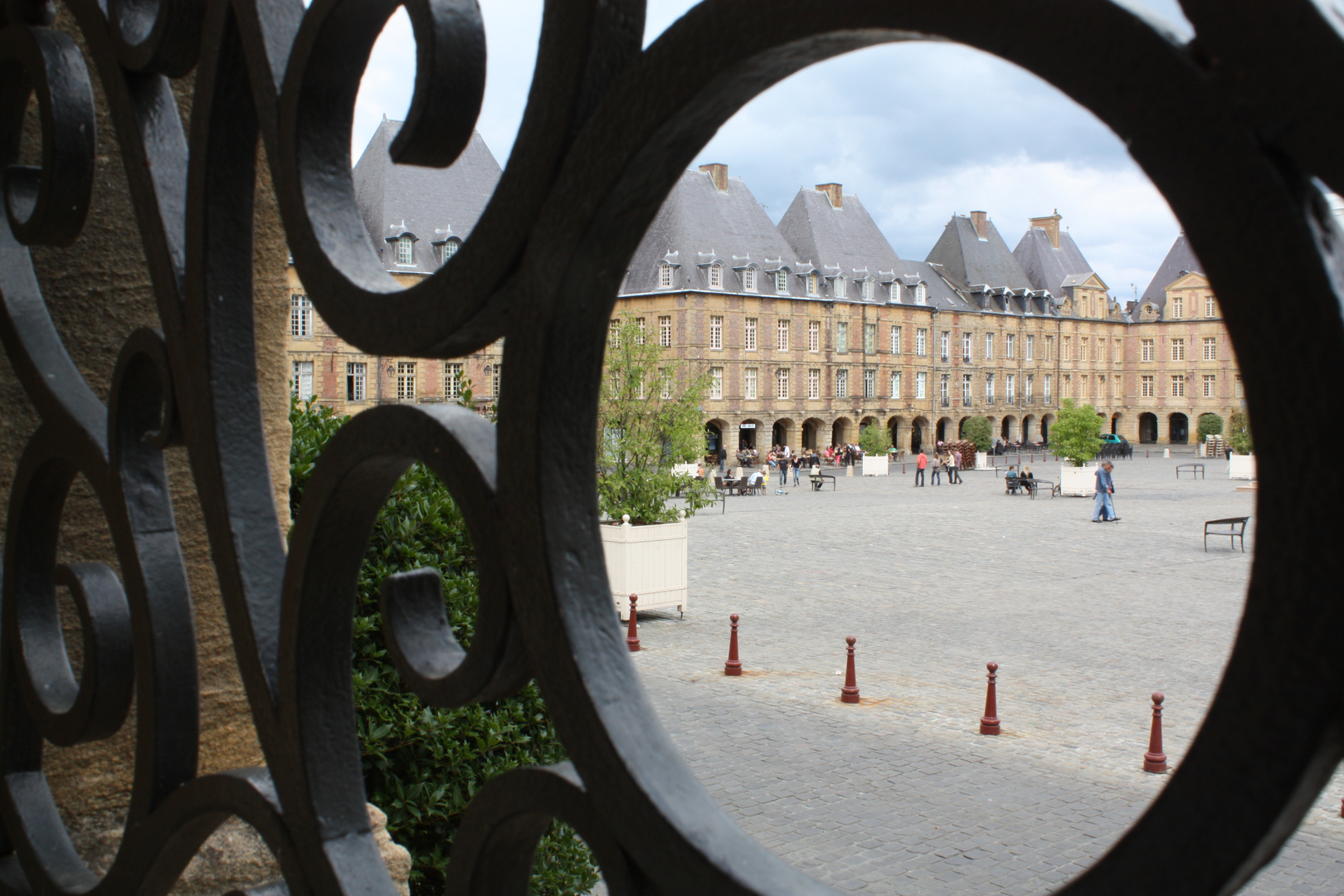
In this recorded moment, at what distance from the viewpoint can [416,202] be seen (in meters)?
42.5

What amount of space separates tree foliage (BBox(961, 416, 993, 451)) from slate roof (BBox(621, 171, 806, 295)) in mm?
10963

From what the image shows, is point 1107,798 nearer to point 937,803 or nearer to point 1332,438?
point 937,803

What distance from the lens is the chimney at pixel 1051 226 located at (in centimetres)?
6581

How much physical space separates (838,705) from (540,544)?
8355 millimetres

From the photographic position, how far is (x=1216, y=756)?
1.26 feet

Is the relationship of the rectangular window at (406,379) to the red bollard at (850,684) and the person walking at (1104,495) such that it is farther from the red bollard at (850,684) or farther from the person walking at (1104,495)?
the red bollard at (850,684)

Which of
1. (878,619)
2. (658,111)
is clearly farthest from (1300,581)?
(878,619)

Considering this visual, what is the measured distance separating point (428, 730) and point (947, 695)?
602 centimetres

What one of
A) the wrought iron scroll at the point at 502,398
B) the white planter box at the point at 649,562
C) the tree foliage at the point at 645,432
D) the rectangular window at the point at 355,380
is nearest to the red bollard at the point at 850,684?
the white planter box at the point at 649,562

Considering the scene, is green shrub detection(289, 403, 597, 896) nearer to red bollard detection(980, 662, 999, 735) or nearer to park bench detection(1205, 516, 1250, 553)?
red bollard detection(980, 662, 999, 735)

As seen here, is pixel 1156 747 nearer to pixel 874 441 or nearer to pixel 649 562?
pixel 649 562

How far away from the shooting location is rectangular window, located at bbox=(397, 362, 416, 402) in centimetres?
4116

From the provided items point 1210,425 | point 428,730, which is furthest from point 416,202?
point 428,730

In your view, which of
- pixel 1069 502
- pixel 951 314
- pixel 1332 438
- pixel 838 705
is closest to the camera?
pixel 1332 438
